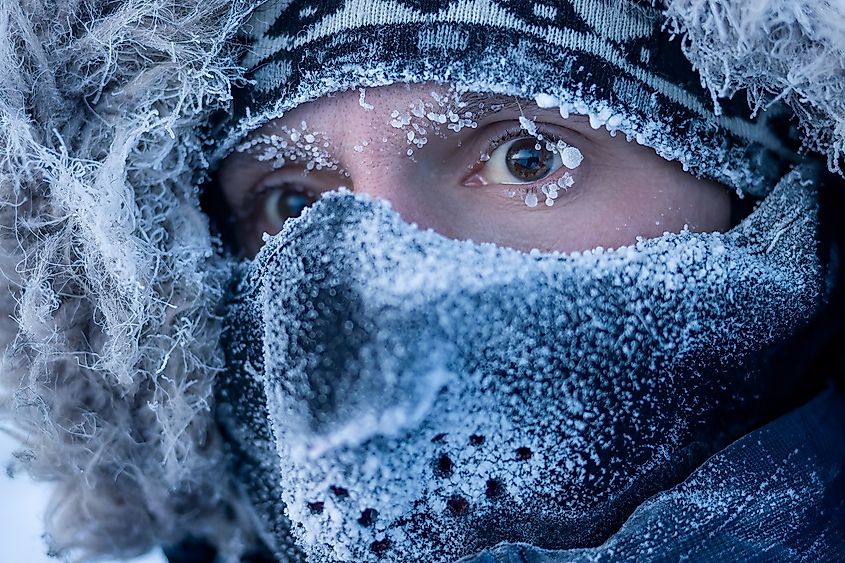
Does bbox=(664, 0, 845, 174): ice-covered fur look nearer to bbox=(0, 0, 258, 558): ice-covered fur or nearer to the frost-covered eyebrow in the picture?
the frost-covered eyebrow

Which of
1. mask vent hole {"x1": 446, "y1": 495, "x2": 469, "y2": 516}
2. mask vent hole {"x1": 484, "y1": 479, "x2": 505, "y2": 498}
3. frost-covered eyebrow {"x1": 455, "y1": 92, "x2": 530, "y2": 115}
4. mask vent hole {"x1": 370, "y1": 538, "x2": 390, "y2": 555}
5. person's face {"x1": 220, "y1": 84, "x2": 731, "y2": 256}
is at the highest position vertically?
frost-covered eyebrow {"x1": 455, "y1": 92, "x2": 530, "y2": 115}

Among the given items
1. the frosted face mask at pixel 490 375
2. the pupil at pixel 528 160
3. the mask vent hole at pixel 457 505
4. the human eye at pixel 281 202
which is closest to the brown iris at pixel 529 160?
the pupil at pixel 528 160

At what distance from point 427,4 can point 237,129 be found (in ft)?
1.18

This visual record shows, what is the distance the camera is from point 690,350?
1.07 meters

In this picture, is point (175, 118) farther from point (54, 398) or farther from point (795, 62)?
point (795, 62)

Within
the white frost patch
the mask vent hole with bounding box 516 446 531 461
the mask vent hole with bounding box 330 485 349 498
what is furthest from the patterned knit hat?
the mask vent hole with bounding box 330 485 349 498

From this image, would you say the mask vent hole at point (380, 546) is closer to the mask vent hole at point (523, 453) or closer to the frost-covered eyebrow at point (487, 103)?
the mask vent hole at point (523, 453)

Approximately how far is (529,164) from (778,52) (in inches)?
14.2

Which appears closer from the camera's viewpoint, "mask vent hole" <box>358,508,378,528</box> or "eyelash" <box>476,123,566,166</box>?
"mask vent hole" <box>358,508,378,528</box>

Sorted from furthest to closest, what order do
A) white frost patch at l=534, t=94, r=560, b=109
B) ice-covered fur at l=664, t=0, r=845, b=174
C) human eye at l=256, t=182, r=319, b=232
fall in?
human eye at l=256, t=182, r=319, b=232
white frost patch at l=534, t=94, r=560, b=109
ice-covered fur at l=664, t=0, r=845, b=174

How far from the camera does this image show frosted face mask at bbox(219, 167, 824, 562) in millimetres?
989

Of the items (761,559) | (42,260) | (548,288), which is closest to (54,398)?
(42,260)

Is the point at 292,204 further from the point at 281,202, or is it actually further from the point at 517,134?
the point at 517,134

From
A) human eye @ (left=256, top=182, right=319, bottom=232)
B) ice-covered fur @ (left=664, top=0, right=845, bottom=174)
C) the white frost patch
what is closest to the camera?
ice-covered fur @ (left=664, top=0, right=845, bottom=174)
